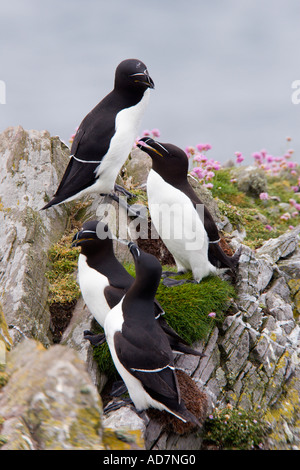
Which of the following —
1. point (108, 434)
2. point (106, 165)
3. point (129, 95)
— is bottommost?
point (108, 434)

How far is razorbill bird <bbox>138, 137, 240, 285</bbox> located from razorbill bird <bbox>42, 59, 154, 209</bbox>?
0.43m

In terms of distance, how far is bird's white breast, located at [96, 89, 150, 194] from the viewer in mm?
7309

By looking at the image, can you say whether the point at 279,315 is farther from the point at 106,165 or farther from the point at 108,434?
the point at 108,434

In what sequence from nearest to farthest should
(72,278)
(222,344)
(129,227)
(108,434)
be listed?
(108,434), (222,344), (72,278), (129,227)

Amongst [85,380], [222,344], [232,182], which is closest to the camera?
[85,380]

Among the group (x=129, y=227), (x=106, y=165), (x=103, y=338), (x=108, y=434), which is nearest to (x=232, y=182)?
(x=129, y=227)

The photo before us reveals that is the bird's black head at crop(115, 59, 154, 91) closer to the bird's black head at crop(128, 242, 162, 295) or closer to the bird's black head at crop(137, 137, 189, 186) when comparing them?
the bird's black head at crop(137, 137, 189, 186)

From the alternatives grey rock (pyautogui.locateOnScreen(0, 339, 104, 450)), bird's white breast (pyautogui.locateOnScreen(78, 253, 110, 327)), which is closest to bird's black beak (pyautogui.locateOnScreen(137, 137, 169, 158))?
bird's white breast (pyautogui.locateOnScreen(78, 253, 110, 327))

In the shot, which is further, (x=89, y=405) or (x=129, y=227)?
(x=129, y=227)

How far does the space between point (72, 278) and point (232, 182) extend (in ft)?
21.8

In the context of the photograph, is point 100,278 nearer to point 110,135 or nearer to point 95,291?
point 95,291

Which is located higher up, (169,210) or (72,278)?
(169,210)

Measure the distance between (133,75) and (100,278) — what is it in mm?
2737

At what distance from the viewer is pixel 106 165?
291 inches
